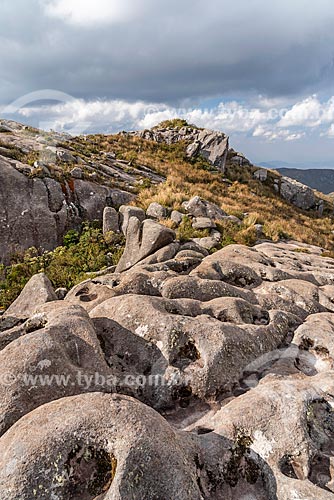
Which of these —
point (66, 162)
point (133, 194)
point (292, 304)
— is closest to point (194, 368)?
point (292, 304)

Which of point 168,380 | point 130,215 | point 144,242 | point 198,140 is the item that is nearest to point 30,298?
point 144,242

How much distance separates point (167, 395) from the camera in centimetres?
646

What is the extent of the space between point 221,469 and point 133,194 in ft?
71.2

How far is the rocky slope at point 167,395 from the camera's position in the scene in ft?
13.0

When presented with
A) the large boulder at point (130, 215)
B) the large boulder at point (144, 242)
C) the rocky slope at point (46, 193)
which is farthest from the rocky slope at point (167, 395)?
the large boulder at point (130, 215)

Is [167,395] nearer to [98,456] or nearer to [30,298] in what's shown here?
[98,456]

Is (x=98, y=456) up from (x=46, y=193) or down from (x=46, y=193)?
down

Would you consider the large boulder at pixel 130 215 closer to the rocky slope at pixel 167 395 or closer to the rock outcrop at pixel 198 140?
the rocky slope at pixel 167 395

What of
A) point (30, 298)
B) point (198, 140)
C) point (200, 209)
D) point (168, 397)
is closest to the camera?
point (168, 397)

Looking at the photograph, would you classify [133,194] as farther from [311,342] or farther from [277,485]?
[277,485]

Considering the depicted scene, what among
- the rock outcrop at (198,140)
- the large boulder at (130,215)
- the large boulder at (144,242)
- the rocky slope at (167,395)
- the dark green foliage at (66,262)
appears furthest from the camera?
the rock outcrop at (198,140)

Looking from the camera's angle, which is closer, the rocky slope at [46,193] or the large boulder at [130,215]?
the rocky slope at [46,193]

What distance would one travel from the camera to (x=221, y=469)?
478cm

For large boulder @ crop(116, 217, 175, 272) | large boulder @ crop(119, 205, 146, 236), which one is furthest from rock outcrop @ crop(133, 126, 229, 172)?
large boulder @ crop(116, 217, 175, 272)
